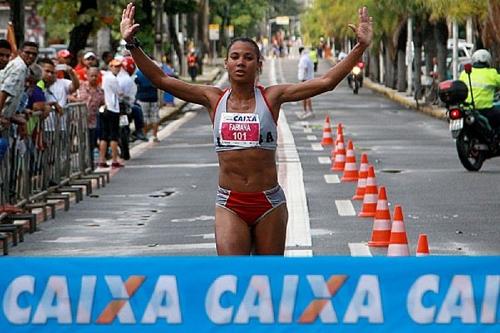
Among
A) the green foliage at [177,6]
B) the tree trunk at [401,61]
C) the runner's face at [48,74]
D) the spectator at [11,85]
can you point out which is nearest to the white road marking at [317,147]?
the runner's face at [48,74]

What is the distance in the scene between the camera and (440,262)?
291 inches

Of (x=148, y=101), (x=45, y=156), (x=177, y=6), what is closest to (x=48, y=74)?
(x=45, y=156)

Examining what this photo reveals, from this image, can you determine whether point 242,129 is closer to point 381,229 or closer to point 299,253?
point 299,253

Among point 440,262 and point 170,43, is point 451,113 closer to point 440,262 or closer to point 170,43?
point 440,262

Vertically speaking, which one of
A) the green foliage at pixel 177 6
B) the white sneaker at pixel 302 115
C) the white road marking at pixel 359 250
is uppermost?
the green foliage at pixel 177 6

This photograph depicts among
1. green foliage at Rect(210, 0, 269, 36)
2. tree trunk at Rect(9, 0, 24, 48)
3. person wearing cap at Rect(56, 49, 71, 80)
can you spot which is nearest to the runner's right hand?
person wearing cap at Rect(56, 49, 71, 80)

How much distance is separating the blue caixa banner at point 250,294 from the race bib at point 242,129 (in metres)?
1.63

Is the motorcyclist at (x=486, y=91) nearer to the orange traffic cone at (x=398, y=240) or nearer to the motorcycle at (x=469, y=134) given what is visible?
the motorcycle at (x=469, y=134)

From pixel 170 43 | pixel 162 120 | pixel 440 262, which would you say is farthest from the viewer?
pixel 170 43

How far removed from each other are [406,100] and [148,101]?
84.2 feet

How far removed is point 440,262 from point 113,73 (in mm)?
19973

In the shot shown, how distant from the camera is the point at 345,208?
61.1 ft

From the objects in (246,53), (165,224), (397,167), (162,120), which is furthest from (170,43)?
(246,53)

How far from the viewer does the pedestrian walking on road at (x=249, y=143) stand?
9016mm
